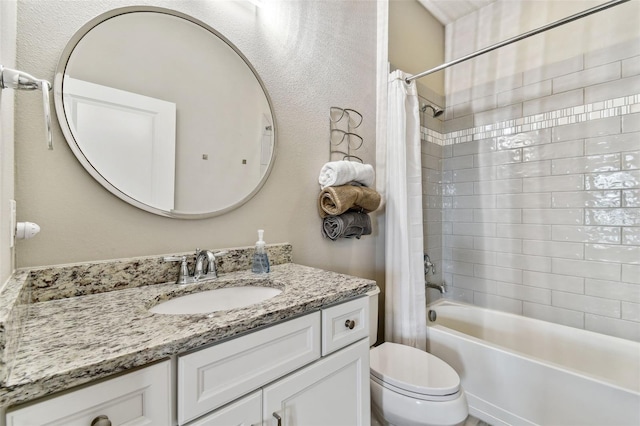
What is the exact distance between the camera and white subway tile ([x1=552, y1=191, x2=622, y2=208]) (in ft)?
5.62

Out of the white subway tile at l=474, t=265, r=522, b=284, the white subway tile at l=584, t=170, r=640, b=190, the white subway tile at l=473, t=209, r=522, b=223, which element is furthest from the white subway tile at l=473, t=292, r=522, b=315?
the white subway tile at l=584, t=170, r=640, b=190

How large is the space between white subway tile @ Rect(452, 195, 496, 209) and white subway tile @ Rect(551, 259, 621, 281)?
556 millimetres

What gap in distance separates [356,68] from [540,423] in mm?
2209

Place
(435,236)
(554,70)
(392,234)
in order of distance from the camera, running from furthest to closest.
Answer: (435,236) → (554,70) → (392,234)

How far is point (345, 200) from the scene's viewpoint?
4.82 feet

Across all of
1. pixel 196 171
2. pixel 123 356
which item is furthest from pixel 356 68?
pixel 123 356

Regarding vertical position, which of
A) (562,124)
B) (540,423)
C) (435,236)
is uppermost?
(562,124)

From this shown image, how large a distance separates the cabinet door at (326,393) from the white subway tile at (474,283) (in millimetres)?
1601

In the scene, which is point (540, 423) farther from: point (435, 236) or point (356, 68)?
point (356, 68)

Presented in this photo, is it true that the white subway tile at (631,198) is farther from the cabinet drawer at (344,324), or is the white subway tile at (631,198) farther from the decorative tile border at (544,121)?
the cabinet drawer at (344,324)

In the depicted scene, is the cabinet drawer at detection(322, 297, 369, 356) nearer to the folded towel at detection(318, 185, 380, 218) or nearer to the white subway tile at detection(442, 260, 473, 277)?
the folded towel at detection(318, 185, 380, 218)

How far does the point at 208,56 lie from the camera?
1.19 meters

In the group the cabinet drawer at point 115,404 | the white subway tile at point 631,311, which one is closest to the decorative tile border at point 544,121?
the white subway tile at point 631,311

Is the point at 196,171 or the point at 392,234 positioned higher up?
the point at 196,171
